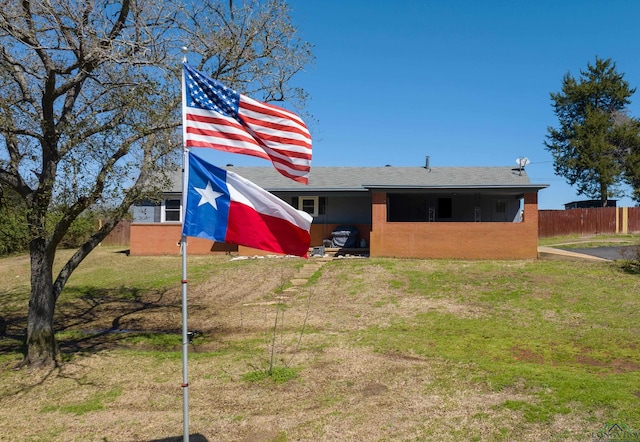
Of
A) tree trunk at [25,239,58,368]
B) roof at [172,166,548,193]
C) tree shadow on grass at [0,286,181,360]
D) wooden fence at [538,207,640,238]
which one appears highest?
roof at [172,166,548,193]

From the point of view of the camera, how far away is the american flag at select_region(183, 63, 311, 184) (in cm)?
550

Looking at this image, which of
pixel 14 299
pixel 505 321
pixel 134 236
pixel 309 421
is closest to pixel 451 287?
pixel 505 321

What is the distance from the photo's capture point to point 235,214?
5.52m

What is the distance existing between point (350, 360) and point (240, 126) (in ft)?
15.2

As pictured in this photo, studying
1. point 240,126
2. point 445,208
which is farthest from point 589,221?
point 240,126

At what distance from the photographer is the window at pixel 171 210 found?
2514 centimetres

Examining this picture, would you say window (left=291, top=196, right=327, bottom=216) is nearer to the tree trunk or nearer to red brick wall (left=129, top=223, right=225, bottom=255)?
red brick wall (left=129, top=223, right=225, bottom=255)

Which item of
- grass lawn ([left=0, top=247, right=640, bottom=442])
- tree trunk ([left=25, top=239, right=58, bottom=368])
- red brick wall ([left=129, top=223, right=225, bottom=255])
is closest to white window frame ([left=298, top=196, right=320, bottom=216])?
red brick wall ([left=129, top=223, right=225, bottom=255])

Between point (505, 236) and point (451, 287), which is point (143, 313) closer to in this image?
point (451, 287)

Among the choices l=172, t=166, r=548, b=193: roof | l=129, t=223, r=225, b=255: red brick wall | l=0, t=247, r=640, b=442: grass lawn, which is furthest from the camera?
l=129, t=223, r=225, b=255: red brick wall

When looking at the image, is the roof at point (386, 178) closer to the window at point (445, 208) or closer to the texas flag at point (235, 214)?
the window at point (445, 208)

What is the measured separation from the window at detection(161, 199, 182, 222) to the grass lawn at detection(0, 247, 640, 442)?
800 cm

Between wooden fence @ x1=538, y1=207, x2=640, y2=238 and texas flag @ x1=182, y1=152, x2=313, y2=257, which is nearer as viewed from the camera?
texas flag @ x1=182, y1=152, x2=313, y2=257

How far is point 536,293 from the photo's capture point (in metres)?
14.4
